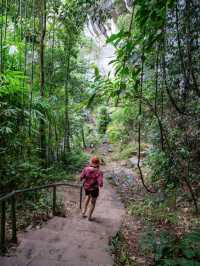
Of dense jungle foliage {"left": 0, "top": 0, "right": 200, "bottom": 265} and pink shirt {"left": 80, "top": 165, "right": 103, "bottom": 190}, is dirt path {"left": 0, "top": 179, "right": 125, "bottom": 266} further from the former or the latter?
dense jungle foliage {"left": 0, "top": 0, "right": 200, "bottom": 265}

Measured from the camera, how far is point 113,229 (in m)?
5.74

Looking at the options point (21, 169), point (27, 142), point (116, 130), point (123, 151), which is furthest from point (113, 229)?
point (116, 130)

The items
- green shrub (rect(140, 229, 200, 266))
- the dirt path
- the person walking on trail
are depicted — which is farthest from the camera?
the person walking on trail

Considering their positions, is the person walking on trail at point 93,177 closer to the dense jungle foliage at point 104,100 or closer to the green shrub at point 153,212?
the dense jungle foliage at point 104,100

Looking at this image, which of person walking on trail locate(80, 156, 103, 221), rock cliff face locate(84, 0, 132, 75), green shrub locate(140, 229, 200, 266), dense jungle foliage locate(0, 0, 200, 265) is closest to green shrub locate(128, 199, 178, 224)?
dense jungle foliage locate(0, 0, 200, 265)

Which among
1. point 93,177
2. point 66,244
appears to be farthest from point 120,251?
point 93,177

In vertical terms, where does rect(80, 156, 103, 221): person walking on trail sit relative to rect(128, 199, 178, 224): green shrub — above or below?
above

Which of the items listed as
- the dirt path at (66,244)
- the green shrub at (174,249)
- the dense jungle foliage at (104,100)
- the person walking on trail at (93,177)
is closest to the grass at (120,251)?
the dirt path at (66,244)

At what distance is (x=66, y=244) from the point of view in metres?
4.28

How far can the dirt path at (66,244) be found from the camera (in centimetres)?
359

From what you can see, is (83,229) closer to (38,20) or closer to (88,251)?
(88,251)

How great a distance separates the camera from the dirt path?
3591mm

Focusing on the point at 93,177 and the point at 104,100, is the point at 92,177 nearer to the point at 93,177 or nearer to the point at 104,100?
the point at 93,177

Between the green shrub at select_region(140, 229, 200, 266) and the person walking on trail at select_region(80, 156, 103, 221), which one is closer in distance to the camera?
the green shrub at select_region(140, 229, 200, 266)
